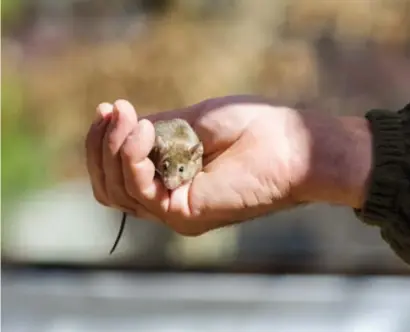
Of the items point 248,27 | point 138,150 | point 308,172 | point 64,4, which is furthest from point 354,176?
point 64,4

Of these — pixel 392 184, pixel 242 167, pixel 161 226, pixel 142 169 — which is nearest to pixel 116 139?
pixel 142 169

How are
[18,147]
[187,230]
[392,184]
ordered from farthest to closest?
[18,147]
[187,230]
[392,184]

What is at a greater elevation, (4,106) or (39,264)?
(4,106)

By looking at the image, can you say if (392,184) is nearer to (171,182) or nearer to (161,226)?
(171,182)

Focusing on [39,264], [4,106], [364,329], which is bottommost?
[364,329]

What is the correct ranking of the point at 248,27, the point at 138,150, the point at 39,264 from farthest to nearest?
the point at 39,264 → the point at 248,27 → the point at 138,150

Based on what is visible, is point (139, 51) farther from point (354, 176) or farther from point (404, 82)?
point (354, 176)

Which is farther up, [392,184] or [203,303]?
[392,184]
